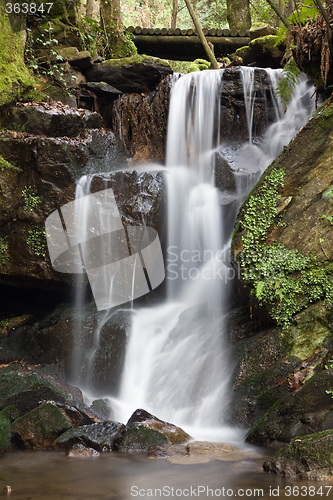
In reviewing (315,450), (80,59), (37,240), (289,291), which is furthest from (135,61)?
(315,450)

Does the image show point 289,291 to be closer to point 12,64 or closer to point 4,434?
point 4,434

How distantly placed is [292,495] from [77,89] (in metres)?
10.5

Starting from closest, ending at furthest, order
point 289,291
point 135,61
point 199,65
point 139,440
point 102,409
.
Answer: point 139,440 → point 289,291 → point 102,409 → point 135,61 → point 199,65

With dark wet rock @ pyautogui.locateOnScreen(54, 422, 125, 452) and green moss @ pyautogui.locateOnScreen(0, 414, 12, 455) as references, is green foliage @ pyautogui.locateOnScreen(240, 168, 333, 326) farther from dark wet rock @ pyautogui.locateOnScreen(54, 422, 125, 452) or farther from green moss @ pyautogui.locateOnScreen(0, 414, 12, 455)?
green moss @ pyautogui.locateOnScreen(0, 414, 12, 455)

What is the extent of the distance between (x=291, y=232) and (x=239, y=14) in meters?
12.4

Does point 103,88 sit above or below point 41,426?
above

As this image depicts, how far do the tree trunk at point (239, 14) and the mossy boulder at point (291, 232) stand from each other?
10453mm

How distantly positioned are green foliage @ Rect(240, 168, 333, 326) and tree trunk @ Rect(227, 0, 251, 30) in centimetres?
1155

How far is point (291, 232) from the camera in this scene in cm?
645

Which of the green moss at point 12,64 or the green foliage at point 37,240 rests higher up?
the green moss at point 12,64

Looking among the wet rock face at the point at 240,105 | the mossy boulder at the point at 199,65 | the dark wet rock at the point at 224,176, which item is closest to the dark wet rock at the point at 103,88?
the wet rock face at the point at 240,105

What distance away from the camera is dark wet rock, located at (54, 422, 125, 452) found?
491cm

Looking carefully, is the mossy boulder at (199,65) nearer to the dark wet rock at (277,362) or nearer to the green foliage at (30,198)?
the green foliage at (30,198)

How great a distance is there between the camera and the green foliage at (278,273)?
236 inches
